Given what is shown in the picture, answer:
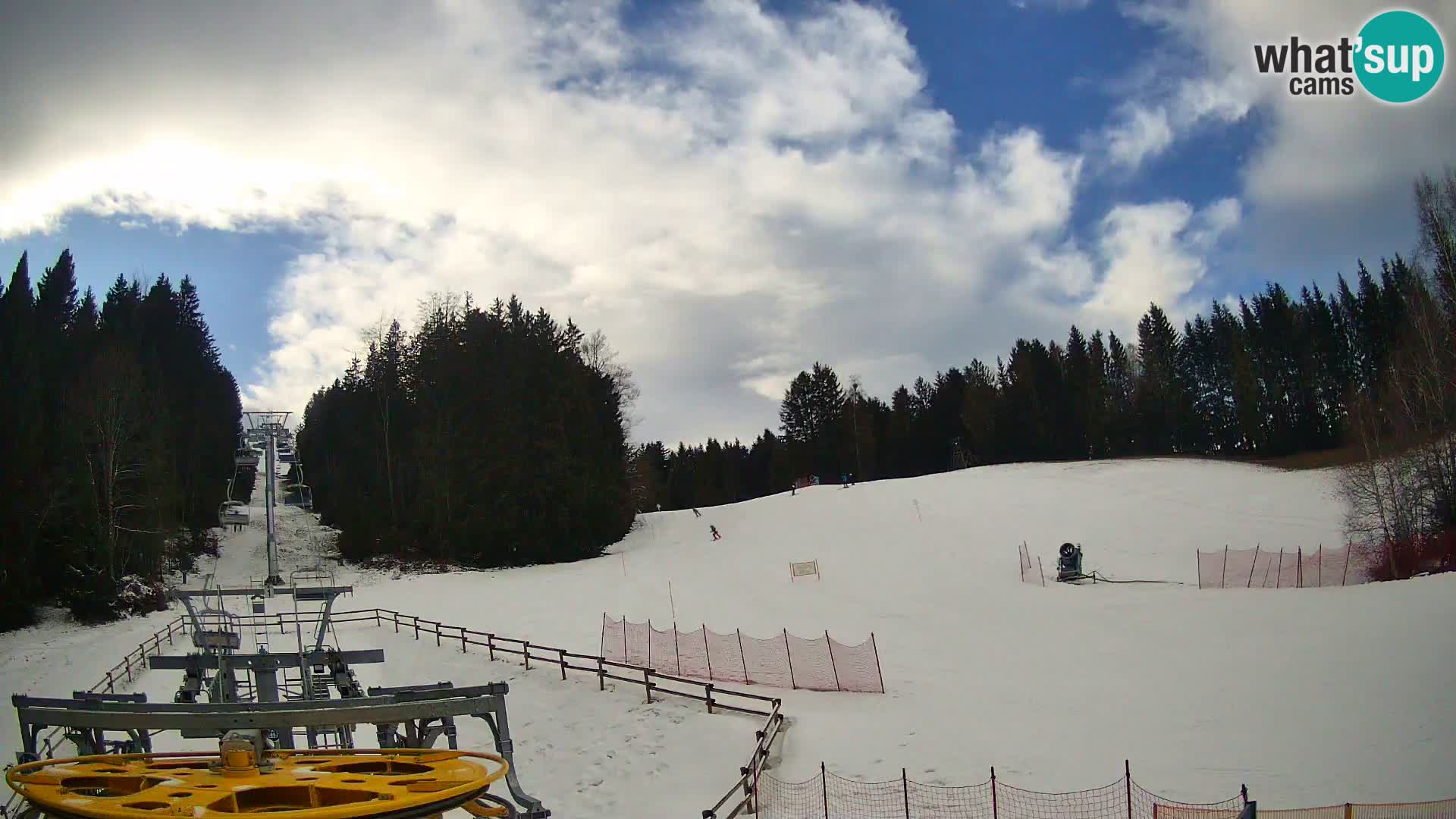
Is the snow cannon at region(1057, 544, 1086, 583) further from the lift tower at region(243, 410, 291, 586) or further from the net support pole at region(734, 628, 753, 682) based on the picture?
the lift tower at region(243, 410, 291, 586)

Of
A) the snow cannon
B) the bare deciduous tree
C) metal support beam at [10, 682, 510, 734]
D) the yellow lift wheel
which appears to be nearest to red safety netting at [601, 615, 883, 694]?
metal support beam at [10, 682, 510, 734]

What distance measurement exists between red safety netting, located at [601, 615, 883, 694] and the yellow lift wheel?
494 inches

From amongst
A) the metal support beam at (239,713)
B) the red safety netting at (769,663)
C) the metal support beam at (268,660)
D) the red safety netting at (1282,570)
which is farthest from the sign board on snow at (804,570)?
the metal support beam at (239,713)

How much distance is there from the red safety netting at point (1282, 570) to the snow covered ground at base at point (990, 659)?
4.99ft

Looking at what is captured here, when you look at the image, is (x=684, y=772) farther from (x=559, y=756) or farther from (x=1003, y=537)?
(x=1003, y=537)

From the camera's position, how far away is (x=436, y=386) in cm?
5238

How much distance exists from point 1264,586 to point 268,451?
107 feet

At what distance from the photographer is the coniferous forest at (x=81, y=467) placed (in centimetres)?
3045

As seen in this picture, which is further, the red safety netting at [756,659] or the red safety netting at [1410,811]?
the red safety netting at [756,659]

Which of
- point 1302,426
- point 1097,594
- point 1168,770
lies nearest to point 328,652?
point 1168,770

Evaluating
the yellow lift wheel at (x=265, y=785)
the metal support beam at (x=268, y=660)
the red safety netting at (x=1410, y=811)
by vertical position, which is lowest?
the red safety netting at (x=1410, y=811)

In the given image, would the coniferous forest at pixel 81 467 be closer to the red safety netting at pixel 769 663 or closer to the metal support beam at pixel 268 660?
the metal support beam at pixel 268 660

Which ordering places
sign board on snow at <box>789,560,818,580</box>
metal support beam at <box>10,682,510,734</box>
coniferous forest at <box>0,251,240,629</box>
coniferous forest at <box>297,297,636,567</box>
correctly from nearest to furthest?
metal support beam at <box>10,682,510,734</box>, coniferous forest at <box>0,251,240,629</box>, sign board on snow at <box>789,560,818,580</box>, coniferous forest at <box>297,297,636,567</box>

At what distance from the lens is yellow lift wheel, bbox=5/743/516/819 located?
5379 millimetres
